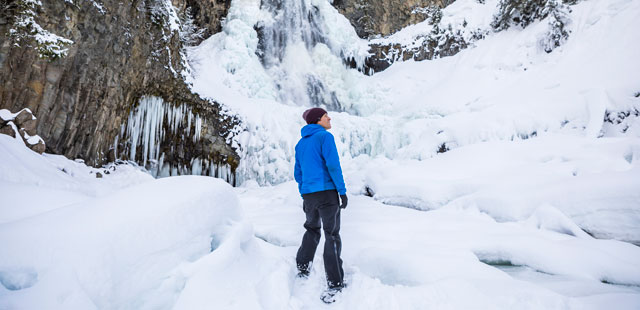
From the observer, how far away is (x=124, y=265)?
1.42 m

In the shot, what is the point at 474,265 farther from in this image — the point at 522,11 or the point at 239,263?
the point at 522,11

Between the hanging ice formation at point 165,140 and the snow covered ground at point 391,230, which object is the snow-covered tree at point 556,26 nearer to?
the snow covered ground at point 391,230

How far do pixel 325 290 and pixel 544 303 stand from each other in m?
1.30

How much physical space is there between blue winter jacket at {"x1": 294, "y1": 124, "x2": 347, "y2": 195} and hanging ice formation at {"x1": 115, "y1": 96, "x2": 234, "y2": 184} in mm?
6590

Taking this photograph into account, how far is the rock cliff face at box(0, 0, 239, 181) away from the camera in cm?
445

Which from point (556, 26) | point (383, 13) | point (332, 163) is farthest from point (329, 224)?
point (383, 13)

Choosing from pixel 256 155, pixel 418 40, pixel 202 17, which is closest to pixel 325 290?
pixel 256 155

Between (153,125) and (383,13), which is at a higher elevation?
(383,13)

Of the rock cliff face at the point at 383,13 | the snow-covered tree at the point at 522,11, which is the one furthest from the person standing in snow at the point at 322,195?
the rock cliff face at the point at 383,13

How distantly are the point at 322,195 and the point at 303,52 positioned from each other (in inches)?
547

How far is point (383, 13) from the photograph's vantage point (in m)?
18.0

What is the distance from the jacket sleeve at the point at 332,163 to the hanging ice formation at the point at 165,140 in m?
6.76

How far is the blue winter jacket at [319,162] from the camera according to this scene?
7.11ft

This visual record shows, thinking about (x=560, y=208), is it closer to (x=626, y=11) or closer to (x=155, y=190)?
(x=155, y=190)
